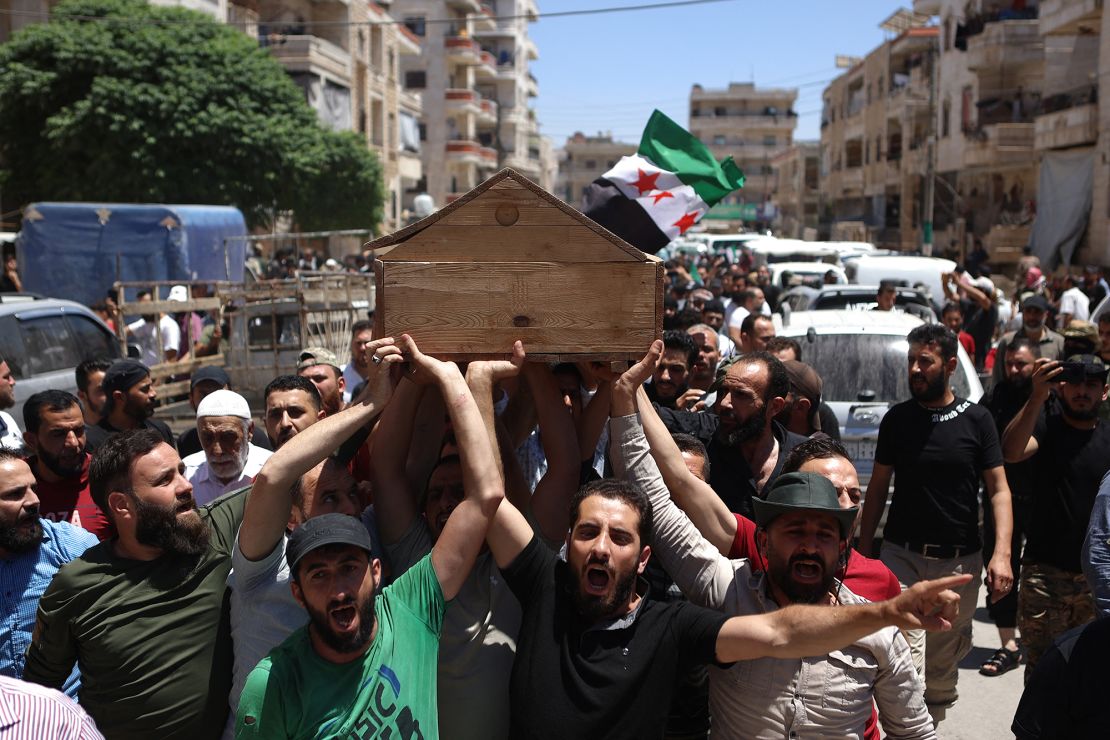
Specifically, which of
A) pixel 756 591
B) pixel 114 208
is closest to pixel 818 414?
pixel 756 591

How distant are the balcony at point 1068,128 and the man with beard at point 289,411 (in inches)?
958

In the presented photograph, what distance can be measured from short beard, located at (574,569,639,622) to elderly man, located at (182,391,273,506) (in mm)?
2046

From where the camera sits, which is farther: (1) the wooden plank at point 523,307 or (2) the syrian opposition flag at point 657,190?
(2) the syrian opposition flag at point 657,190

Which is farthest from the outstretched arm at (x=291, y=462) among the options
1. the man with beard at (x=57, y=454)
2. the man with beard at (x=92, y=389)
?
the man with beard at (x=92, y=389)

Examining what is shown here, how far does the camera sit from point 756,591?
3.24 meters

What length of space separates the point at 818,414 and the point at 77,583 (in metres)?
3.84

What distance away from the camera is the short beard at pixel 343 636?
9.50 ft

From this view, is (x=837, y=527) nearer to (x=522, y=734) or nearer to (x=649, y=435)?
(x=649, y=435)

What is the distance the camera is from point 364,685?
2912 mm

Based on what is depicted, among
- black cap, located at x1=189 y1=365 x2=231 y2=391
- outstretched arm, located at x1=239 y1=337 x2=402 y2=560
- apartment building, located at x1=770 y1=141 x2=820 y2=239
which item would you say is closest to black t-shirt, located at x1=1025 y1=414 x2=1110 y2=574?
outstretched arm, located at x1=239 y1=337 x2=402 y2=560

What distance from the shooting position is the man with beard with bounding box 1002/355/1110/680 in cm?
538

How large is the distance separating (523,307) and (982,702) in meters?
4.12

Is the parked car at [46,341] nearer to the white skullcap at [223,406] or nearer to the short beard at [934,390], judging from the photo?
the white skullcap at [223,406]

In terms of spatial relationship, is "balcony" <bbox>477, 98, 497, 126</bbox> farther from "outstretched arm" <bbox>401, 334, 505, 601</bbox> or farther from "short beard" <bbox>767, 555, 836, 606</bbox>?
"short beard" <bbox>767, 555, 836, 606</bbox>
